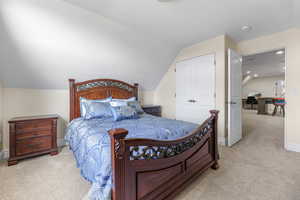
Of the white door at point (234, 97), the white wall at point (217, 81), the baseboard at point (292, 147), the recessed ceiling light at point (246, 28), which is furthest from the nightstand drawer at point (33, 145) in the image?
the baseboard at point (292, 147)

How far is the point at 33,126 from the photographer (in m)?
2.30

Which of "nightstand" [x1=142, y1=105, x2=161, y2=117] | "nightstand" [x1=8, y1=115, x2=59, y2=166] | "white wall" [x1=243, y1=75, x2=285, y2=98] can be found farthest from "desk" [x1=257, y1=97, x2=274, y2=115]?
"nightstand" [x1=8, y1=115, x2=59, y2=166]

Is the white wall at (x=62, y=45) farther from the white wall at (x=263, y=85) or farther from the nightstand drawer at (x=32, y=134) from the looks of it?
the white wall at (x=263, y=85)

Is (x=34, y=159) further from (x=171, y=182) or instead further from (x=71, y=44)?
(x=171, y=182)

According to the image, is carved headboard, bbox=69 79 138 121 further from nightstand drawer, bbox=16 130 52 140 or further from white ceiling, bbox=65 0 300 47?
white ceiling, bbox=65 0 300 47

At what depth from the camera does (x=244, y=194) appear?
1491 mm

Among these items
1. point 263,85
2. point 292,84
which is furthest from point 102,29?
point 263,85

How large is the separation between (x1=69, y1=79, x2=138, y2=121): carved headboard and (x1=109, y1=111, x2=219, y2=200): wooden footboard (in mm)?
2289

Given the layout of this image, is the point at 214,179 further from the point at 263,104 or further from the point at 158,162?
the point at 263,104

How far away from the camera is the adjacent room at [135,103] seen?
138 cm

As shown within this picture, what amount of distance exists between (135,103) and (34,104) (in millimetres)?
2018

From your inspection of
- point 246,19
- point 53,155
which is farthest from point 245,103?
point 53,155

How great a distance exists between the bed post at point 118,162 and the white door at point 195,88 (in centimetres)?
271

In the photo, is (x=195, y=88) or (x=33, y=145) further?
(x=195, y=88)
